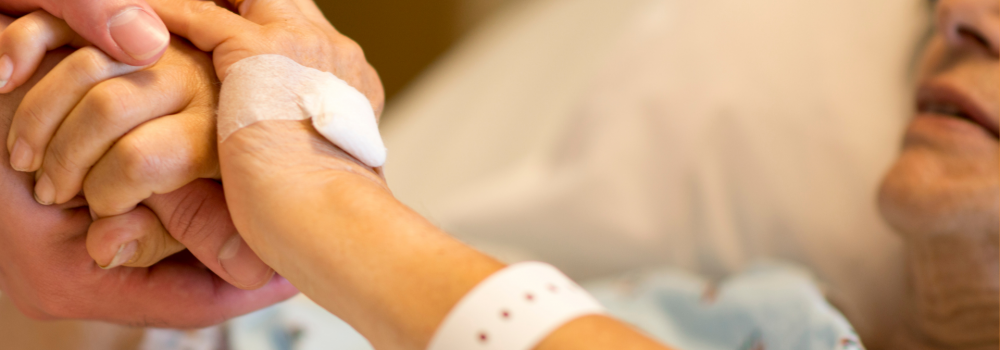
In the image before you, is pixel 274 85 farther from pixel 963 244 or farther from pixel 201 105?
pixel 963 244

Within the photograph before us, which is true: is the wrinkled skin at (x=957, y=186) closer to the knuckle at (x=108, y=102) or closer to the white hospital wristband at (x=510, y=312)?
the white hospital wristband at (x=510, y=312)

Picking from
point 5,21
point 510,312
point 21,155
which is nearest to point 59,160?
point 21,155

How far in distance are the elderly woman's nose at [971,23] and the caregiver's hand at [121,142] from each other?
Answer: 34.6 inches

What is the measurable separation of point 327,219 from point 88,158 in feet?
0.75

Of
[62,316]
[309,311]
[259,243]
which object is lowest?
[309,311]

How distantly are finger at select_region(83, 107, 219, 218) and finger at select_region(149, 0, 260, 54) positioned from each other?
74 millimetres

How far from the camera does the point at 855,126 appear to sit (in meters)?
1.15

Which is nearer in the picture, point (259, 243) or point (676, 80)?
point (259, 243)

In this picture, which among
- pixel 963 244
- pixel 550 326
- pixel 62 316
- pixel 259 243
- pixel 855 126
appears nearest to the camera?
pixel 550 326

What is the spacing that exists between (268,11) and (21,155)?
0.79 feet

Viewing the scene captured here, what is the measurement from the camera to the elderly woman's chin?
2.62 feet

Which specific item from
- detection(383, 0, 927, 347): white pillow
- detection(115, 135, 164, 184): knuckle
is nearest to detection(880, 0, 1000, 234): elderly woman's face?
detection(383, 0, 927, 347): white pillow

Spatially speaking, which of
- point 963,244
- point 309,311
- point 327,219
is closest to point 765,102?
point 963,244

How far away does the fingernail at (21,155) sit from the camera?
0.55 metres
